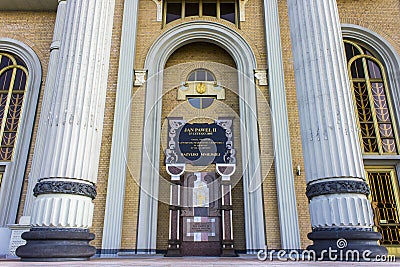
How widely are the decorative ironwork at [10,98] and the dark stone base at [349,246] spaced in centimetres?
943

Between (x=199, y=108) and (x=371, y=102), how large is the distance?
541 cm

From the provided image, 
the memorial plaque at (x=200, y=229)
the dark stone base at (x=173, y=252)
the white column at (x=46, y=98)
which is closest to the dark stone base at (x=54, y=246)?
the dark stone base at (x=173, y=252)

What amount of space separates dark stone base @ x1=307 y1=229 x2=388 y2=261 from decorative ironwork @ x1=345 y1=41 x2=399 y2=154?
6.04 m

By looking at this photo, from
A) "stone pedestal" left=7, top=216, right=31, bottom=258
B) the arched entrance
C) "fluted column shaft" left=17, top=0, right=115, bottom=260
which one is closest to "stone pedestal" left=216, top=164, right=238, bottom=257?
the arched entrance

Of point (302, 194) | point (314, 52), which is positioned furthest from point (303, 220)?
point (314, 52)

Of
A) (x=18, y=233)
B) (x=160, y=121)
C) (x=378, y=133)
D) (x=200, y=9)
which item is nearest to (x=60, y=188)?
(x=18, y=233)

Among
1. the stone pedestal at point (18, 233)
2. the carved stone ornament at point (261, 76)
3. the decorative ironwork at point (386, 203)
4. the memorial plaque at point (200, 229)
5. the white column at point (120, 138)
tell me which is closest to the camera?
the stone pedestal at point (18, 233)

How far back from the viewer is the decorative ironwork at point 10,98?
10130mm

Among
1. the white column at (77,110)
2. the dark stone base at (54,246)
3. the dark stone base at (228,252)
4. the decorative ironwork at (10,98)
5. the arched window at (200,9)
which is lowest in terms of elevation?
the dark stone base at (228,252)

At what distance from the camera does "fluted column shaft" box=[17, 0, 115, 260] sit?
4309 mm

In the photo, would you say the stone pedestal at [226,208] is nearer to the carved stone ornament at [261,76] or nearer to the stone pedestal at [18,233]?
the carved stone ornament at [261,76]

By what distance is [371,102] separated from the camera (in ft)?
32.9

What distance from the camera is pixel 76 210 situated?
446 cm

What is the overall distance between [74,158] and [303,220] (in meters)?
6.16
